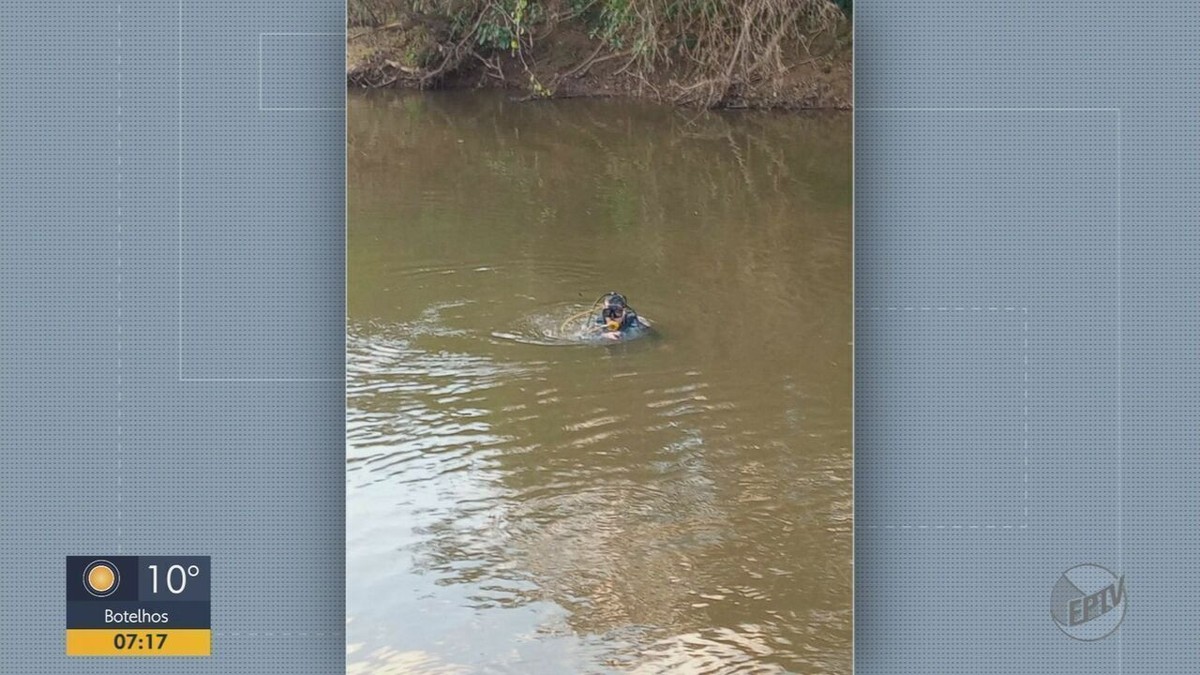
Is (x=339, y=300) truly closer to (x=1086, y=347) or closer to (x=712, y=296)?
(x=712, y=296)

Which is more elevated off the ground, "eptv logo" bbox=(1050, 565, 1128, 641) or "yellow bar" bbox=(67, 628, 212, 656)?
"eptv logo" bbox=(1050, 565, 1128, 641)

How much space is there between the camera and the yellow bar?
6.29 m

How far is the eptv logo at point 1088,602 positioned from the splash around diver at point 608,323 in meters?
2.42

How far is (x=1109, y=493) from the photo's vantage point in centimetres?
638

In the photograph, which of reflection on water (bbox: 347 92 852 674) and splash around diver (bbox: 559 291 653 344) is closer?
reflection on water (bbox: 347 92 852 674)

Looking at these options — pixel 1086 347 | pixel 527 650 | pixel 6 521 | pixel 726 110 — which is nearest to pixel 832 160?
→ pixel 726 110

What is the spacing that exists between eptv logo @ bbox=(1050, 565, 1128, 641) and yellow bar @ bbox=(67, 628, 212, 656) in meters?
3.28

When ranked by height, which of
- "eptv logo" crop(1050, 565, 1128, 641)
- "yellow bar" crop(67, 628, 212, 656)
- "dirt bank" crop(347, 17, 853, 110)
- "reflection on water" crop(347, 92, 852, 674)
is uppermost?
"dirt bank" crop(347, 17, 853, 110)

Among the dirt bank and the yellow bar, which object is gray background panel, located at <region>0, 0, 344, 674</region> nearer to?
the yellow bar

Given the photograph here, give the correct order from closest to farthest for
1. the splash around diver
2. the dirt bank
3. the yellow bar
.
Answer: the yellow bar < the dirt bank < the splash around diver

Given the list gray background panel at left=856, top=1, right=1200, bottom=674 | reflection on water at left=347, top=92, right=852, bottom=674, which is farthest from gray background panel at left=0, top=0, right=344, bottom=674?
gray background panel at left=856, top=1, right=1200, bottom=674

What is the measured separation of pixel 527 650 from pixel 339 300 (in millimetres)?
1533

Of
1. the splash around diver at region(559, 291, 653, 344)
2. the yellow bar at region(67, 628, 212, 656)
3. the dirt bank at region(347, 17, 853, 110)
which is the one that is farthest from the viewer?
the splash around diver at region(559, 291, 653, 344)
